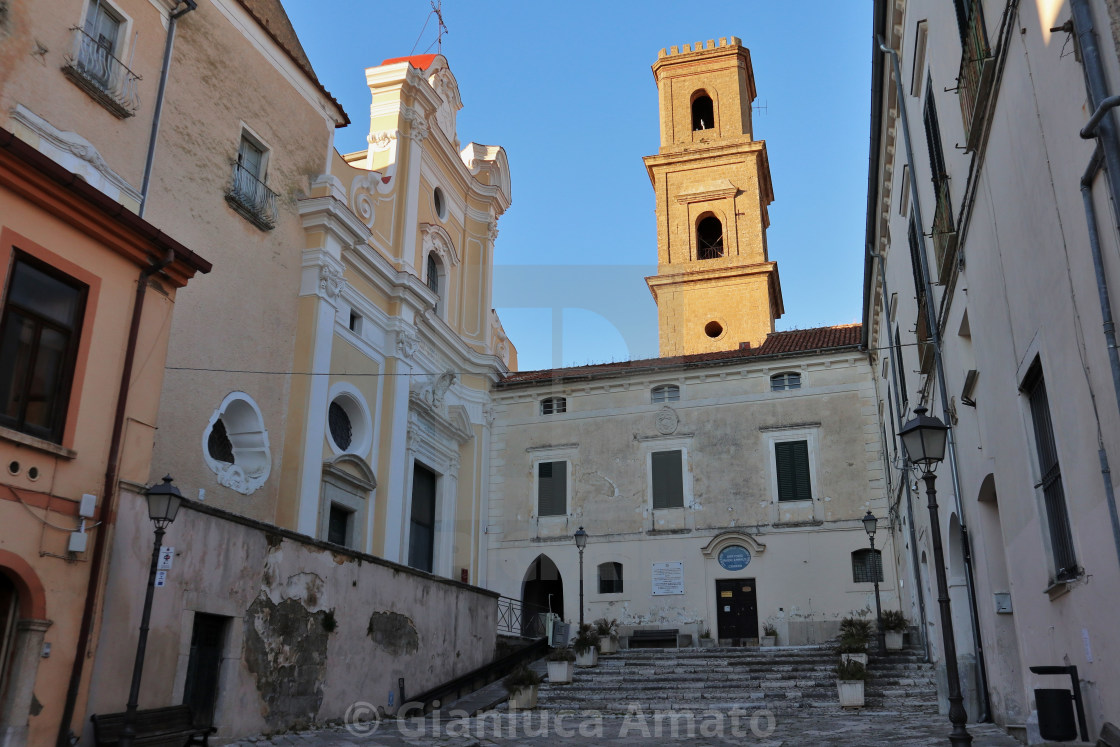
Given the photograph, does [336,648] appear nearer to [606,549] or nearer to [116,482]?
[116,482]

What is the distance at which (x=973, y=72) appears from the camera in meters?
8.64

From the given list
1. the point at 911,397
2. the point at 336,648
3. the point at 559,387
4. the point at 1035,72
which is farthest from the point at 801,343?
the point at 1035,72

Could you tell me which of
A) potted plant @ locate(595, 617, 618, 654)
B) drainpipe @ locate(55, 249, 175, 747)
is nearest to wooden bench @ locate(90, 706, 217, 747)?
drainpipe @ locate(55, 249, 175, 747)

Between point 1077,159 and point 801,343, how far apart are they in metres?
21.7

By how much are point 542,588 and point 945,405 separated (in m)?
17.3

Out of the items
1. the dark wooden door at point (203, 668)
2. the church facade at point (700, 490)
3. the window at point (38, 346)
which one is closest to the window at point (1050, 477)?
the window at point (38, 346)

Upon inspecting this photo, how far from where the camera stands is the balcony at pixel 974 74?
26.4ft

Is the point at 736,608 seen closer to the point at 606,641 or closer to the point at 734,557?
the point at 734,557

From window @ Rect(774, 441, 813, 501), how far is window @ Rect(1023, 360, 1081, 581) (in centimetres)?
1714

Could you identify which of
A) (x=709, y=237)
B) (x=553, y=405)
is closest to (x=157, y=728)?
(x=553, y=405)

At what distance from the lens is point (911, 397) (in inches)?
655

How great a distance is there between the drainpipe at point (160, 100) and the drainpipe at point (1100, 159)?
538 inches

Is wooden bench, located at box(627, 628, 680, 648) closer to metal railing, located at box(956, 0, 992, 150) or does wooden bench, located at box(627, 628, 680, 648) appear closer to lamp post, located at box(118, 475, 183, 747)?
lamp post, located at box(118, 475, 183, 747)

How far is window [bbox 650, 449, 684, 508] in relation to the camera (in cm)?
2589
